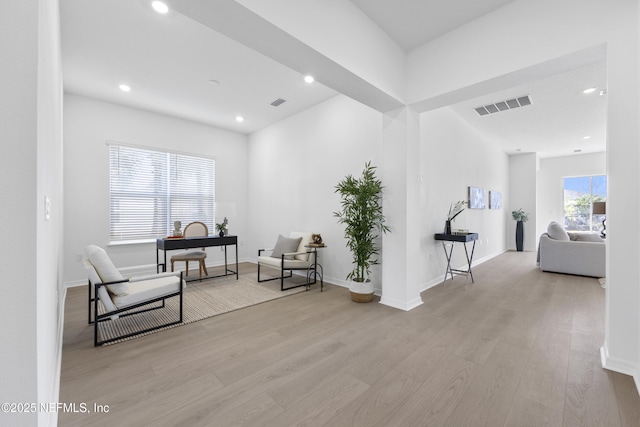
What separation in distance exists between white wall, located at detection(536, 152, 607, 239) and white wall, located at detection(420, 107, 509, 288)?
2.87 meters

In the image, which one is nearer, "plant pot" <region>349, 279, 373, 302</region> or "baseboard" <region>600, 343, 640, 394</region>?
"baseboard" <region>600, 343, 640, 394</region>

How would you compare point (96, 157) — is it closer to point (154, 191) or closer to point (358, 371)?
point (154, 191)

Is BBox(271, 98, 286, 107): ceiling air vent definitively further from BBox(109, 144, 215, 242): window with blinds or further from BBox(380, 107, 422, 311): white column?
BBox(109, 144, 215, 242): window with blinds

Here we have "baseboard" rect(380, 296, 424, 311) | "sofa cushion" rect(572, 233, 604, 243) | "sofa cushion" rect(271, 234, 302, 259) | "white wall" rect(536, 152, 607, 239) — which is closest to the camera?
"baseboard" rect(380, 296, 424, 311)

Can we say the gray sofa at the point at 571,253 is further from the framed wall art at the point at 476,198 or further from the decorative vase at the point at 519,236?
the decorative vase at the point at 519,236

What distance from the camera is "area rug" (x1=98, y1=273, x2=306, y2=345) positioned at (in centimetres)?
291

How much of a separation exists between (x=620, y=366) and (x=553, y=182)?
8992mm

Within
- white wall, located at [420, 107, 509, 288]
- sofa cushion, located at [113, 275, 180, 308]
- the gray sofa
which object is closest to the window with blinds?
sofa cushion, located at [113, 275, 180, 308]

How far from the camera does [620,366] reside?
2.06 meters

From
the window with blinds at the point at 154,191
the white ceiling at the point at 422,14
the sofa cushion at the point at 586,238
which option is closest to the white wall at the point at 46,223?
the white ceiling at the point at 422,14

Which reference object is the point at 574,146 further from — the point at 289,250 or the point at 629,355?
the point at 289,250

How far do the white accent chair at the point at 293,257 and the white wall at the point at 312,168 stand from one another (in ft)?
1.05

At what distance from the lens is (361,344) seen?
250 centimetres

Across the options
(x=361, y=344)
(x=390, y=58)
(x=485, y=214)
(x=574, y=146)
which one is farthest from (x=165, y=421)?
(x=574, y=146)
